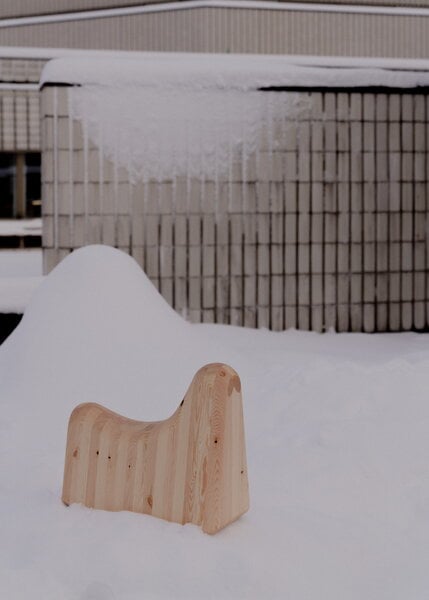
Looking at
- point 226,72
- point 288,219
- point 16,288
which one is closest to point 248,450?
point 288,219

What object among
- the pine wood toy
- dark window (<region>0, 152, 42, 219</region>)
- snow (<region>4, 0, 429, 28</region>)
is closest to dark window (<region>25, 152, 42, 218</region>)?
dark window (<region>0, 152, 42, 219</region>)

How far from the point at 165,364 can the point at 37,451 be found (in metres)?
1.30

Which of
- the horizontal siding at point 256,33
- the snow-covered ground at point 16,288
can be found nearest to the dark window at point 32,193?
the horizontal siding at point 256,33

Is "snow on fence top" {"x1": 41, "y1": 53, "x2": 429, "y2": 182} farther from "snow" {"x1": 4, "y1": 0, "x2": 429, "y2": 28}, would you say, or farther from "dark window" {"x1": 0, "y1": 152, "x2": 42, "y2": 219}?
"snow" {"x1": 4, "y1": 0, "x2": 429, "y2": 28}

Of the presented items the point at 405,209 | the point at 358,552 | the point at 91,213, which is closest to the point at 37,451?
the point at 358,552

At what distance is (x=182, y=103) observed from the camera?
18.9ft

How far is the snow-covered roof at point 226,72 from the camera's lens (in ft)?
18.6

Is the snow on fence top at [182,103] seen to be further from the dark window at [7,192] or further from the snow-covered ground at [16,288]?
the dark window at [7,192]

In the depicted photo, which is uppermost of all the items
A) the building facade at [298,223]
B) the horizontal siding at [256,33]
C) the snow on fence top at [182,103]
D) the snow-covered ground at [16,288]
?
the horizontal siding at [256,33]

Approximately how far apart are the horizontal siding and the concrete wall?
24.9 ft

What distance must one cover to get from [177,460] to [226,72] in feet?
12.5

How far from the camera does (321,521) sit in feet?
8.83

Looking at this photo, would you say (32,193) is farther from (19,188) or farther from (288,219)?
(288,219)

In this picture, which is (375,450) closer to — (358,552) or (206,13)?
(358,552)
